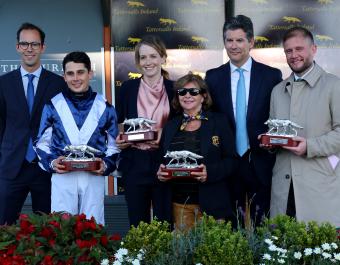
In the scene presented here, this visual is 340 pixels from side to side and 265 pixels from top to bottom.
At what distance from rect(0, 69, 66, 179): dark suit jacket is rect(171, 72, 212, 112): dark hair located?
1041 millimetres

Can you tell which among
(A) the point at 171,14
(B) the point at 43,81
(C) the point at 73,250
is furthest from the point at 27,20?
(C) the point at 73,250

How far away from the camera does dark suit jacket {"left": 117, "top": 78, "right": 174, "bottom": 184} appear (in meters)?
4.52

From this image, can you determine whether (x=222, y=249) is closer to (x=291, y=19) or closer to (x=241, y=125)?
(x=241, y=125)

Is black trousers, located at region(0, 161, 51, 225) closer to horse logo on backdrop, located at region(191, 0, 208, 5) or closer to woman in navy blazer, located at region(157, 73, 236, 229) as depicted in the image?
woman in navy blazer, located at region(157, 73, 236, 229)

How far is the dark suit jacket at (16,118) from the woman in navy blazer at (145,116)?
689mm

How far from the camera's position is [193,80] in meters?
4.43

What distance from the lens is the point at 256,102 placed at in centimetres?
455

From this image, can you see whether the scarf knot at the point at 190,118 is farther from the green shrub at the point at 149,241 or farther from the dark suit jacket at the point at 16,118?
the dark suit jacket at the point at 16,118

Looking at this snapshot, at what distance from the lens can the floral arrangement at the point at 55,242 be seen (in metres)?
3.27

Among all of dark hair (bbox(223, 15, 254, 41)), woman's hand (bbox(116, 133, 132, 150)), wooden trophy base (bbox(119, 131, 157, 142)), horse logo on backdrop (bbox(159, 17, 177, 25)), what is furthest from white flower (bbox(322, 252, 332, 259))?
horse logo on backdrop (bbox(159, 17, 177, 25))

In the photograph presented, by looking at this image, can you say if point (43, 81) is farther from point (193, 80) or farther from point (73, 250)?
point (73, 250)

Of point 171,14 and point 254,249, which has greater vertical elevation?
point 171,14

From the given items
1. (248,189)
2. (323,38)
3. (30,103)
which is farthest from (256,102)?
(323,38)

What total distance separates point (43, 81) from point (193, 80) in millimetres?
1277
